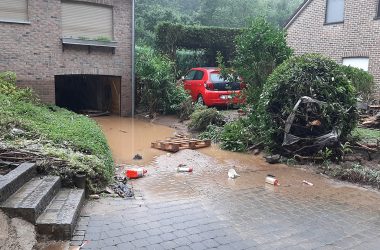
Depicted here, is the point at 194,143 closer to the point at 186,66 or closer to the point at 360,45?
the point at 360,45

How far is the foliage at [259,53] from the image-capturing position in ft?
32.1

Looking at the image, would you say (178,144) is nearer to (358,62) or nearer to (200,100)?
(200,100)

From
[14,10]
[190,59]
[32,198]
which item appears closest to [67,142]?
[32,198]

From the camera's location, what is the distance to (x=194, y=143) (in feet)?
31.0

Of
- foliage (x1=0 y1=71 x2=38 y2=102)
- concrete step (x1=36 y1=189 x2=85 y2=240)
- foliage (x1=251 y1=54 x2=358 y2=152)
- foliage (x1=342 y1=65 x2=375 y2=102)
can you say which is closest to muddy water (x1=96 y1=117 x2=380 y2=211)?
foliage (x1=251 y1=54 x2=358 y2=152)

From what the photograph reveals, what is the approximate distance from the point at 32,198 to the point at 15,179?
0.39m

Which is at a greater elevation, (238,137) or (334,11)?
(334,11)

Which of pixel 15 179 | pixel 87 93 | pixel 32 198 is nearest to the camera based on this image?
pixel 32 198

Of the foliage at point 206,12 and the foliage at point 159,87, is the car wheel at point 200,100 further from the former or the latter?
the foliage at point 206,12

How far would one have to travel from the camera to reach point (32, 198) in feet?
14.2

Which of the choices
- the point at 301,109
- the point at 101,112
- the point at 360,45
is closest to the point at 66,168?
the point at 301,109

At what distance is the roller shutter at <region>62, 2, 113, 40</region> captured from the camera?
1279cm

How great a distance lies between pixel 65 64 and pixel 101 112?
2994mm

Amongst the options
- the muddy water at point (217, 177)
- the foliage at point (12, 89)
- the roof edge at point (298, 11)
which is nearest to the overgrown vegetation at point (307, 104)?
the muddy water at point (217, 177)
